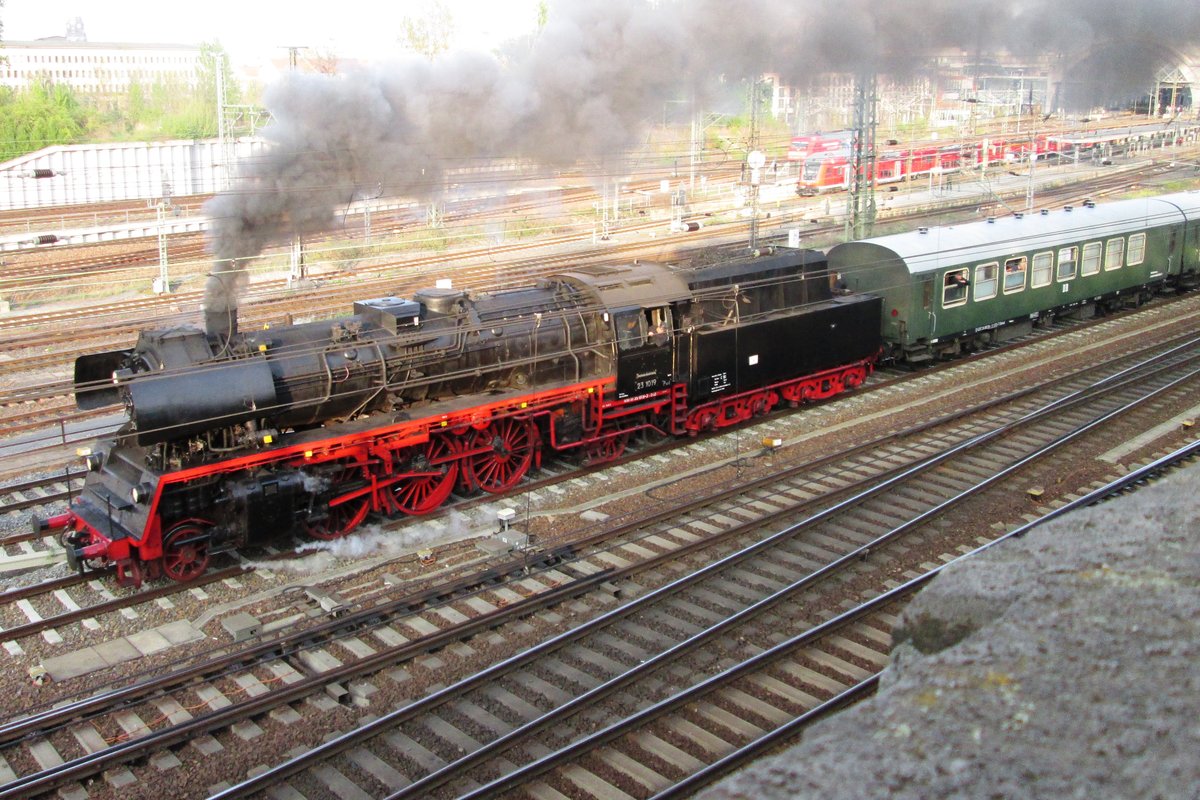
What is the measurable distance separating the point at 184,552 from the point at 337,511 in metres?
1.77

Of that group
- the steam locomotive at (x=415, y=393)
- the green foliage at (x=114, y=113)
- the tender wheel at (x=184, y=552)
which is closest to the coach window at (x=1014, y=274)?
the steam locomotive at (x=415, y=393)

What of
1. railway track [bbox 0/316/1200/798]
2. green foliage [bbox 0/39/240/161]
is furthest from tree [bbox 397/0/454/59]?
railway track [bbox 0/316/1200/798]

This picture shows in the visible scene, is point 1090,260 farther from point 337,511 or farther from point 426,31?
point 426,31

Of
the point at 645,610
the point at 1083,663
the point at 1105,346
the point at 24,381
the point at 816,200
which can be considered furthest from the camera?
the point at 816,200

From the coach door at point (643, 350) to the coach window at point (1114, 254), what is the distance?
39.3 ft

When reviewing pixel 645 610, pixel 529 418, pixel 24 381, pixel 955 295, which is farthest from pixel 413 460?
pixel 955 295

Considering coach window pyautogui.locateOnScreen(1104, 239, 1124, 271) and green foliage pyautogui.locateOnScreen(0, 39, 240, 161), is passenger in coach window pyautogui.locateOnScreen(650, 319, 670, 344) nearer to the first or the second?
coach window pyautogui.locateOnScreen(1104, 239, 1124, 271)

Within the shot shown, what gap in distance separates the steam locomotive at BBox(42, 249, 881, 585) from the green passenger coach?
5.82 ft

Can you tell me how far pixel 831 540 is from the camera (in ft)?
34.7

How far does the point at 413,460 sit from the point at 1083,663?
9.19 metres

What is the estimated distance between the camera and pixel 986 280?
18.3 metres

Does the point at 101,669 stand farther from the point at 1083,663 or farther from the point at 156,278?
the point at 156,278

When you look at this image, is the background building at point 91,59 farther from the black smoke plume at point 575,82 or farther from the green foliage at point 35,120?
the black smoke plume at point 575,82

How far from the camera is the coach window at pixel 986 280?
59.2ft
